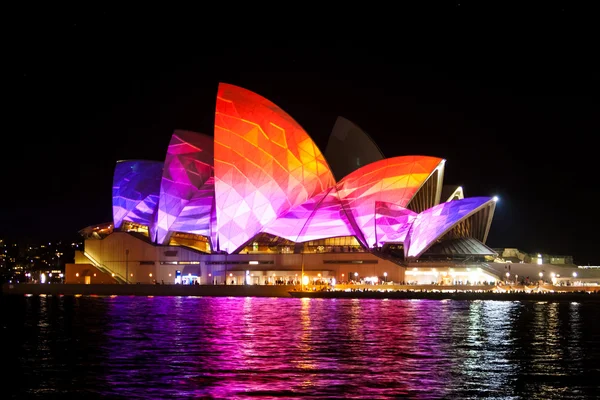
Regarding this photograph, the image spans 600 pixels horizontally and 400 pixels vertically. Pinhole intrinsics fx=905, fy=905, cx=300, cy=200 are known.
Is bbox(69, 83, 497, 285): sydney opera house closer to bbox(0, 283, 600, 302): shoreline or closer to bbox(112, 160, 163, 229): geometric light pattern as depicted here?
bbox(112, 160, 163, 229): geometric light pattern

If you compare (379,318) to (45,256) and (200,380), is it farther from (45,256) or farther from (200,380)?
(45,256)

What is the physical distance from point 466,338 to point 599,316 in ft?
62.2

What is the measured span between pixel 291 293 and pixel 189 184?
13.8m

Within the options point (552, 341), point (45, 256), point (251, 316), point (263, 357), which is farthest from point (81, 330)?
point (45, 256)

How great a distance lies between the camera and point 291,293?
255 ft

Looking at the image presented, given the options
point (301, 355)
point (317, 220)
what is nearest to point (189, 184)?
point (317, 220)

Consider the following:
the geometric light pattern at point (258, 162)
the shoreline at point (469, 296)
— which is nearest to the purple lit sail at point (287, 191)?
the geometric light pattern at point (258, 162)

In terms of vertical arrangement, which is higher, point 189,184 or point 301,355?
point 189,184

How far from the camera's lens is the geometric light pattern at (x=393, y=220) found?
76.1 meters

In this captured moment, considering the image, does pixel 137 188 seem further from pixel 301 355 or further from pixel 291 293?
pixel 301 355

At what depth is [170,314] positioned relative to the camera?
176 ft

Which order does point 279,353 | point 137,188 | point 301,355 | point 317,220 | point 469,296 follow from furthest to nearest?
point 137,188, point 317,220, point 469,296, point 279,353, point 301,355

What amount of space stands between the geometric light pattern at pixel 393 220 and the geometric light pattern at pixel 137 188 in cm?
2224

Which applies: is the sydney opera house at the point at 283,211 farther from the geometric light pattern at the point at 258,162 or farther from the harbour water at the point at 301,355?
the harbour water at the point at 301,355
